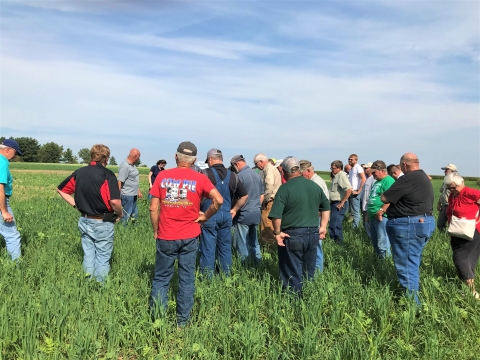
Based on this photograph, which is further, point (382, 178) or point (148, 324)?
point (382, 178)

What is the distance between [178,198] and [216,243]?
2.01m

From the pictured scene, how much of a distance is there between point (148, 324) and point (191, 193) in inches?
57.3

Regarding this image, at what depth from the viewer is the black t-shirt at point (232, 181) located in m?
5.62

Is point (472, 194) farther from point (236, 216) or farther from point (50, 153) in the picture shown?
point (50, 153)

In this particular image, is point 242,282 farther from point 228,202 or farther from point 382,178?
point 382,178

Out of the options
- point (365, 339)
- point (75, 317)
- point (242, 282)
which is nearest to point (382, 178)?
point (242, 282)

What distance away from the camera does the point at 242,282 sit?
508cm

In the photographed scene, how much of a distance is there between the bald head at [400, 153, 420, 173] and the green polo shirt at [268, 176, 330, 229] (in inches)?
50.0

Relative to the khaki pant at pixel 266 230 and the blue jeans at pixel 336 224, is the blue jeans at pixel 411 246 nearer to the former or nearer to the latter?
the khaki pant at pixel 266 230

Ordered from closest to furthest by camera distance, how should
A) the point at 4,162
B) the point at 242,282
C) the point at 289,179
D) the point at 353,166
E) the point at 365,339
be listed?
1. the point at 365,339
2. the point at 289,179
3. the point at 242,282
4. the point at 4,162
5. the point at 353,166

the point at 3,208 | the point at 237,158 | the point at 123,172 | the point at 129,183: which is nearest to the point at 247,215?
the point at 237,158

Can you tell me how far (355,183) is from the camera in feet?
33.7

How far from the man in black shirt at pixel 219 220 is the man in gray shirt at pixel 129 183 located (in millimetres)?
4327

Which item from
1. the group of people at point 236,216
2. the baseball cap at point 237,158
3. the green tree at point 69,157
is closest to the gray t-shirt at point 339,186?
the group of people at point 236,216
